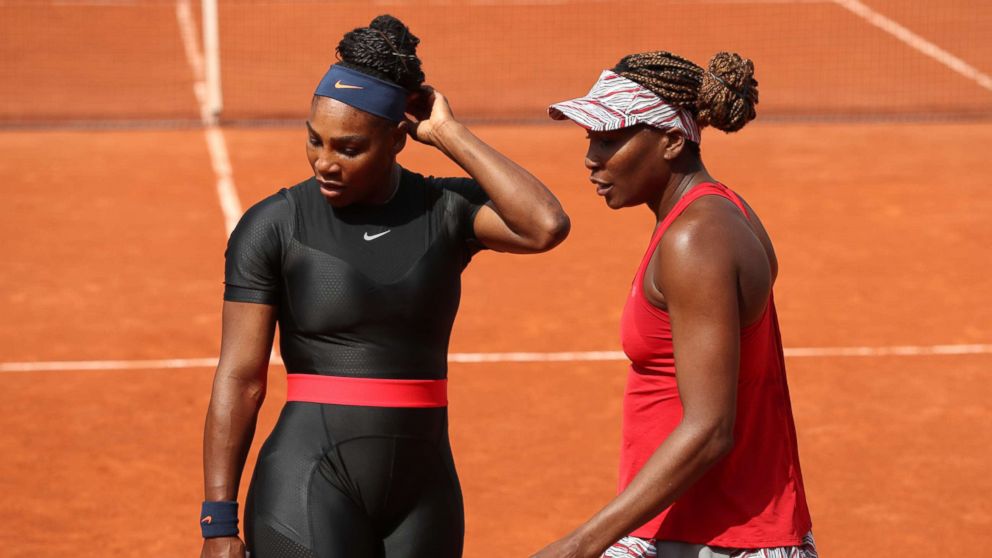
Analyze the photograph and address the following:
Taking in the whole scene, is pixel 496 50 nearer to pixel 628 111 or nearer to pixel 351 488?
pixel 351 488

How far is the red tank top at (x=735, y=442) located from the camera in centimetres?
392

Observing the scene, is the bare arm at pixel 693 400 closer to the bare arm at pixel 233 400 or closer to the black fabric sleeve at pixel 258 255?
the bare arm at pixel 233 400

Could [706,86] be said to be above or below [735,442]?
above

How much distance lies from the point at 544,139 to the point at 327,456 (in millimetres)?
12643

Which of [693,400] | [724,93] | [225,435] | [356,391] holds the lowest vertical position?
[225,435]

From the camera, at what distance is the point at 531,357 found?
33.1ft

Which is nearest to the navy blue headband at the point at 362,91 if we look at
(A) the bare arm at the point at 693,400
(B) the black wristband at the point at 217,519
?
(A) the bare arm at the point at 693,400

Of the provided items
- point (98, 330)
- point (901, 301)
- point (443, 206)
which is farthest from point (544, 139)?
point (443, 206)

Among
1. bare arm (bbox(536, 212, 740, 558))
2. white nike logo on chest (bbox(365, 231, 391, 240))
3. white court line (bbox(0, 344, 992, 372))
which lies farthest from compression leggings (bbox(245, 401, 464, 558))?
white court line (bbox(0, 344, 992, 372))

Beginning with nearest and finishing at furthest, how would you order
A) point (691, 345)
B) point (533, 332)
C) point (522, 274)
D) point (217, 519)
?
point (691, 345), point (217, 519), point (533, 332), point (522, 274)

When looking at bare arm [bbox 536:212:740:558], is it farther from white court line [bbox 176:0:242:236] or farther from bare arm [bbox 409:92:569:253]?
white court line [bbox 176:0:242:236]

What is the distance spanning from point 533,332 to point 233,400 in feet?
21.1

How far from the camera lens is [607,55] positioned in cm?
2114

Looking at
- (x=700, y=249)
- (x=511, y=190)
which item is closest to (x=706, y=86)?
(x=700, y=249)
